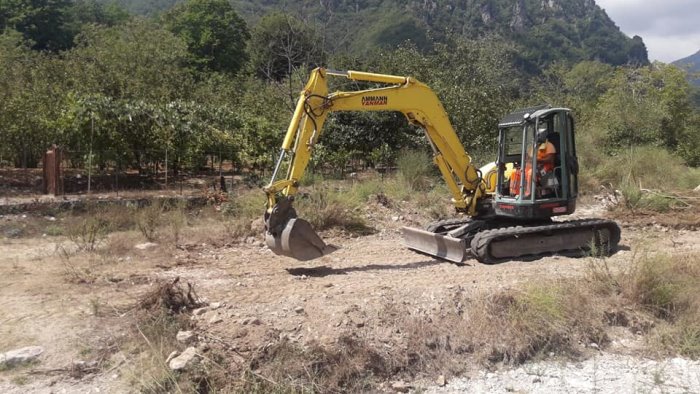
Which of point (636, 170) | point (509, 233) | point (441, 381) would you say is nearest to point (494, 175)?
point (509, 233)

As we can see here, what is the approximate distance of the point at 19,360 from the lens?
16.8 ft

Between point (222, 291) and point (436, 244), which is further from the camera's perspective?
point (436, 244)

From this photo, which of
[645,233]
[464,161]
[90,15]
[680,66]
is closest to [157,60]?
Result: [464,161]

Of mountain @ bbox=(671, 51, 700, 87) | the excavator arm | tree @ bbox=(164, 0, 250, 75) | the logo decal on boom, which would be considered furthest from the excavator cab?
tree @ bbox=(164, 0, 250, 75)

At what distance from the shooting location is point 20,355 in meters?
5.16

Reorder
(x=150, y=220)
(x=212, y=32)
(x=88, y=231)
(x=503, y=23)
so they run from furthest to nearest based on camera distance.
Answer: (x=503, y=23)
(x=212, y=32)
(x=150, y=220)
(x=88, y=231)

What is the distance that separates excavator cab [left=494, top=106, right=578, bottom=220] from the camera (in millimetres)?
8562

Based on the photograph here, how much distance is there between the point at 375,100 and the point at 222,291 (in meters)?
3.54

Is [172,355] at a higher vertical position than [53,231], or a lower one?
lower

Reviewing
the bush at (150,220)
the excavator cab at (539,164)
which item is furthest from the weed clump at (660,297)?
the bush at (150,220)

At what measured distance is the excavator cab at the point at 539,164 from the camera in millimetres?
8562

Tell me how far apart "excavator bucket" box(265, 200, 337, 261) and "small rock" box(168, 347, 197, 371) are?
8.08ft

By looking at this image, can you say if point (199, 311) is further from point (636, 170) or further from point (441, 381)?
point (636, 170)

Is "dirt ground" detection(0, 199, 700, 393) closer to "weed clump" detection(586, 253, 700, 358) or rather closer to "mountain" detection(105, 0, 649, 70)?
"weed clump" detection(586, 253, 700, 358)
